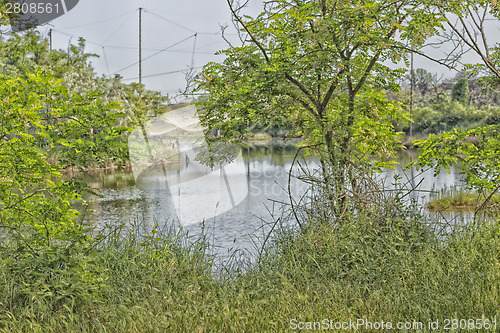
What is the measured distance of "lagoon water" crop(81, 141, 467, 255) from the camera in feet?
30.1

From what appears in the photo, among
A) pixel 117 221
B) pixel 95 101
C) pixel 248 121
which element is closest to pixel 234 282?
pixel 248 121

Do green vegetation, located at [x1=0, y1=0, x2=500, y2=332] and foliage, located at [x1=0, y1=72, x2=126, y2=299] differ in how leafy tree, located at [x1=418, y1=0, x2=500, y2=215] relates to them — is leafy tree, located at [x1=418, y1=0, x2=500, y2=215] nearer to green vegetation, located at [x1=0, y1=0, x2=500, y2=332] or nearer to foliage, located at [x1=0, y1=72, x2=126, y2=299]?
green vegetation, located at [x1=0, y1=0, x2=500, y2=332]

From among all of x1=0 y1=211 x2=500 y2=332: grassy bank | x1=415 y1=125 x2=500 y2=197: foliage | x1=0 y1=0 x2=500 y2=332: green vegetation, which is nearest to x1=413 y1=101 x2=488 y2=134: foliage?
x1=0 y1=0 x2=500 y2=332: green vegetation

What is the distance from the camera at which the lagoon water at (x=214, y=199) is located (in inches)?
362

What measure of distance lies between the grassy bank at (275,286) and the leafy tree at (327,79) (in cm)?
100

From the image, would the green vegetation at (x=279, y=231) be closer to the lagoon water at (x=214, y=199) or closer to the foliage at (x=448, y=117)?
the lagoon water at (x=214, y=199)

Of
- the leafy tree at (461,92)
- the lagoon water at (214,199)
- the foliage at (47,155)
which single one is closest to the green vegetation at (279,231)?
the foliage at (47,155)

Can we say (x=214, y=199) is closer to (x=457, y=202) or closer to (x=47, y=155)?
(x=457, y=202)

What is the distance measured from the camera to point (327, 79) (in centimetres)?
651

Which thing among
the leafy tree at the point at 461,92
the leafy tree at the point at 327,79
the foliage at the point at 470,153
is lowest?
the foliage at the point at 470,153

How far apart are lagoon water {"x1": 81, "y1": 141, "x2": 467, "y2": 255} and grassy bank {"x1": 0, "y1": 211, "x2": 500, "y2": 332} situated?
1048mm

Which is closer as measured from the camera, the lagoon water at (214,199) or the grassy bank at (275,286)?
the grassy bank at (275,286)

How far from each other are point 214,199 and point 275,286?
1085cm

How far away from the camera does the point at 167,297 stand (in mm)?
4359
